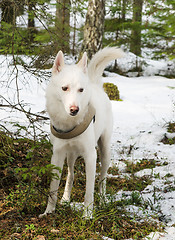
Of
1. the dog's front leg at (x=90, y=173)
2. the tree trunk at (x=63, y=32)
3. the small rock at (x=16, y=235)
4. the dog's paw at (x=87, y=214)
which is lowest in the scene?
the small rock at (x=16, y=235)

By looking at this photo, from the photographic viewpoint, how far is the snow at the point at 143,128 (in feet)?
11.4

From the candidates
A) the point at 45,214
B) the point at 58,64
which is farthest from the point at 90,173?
the point at 58,64

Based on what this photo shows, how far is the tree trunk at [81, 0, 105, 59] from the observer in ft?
24.9

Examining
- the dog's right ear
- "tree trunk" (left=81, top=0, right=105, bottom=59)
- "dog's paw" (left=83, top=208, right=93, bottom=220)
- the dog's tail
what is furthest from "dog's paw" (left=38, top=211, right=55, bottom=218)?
"tree trunk" (left=81, top=0, right=105, bottom=59)

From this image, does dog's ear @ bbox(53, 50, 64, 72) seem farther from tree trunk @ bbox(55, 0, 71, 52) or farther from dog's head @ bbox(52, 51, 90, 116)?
tree trunk @ bbox(55, 0, 71, 52)

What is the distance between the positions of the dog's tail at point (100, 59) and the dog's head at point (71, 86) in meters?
0.71

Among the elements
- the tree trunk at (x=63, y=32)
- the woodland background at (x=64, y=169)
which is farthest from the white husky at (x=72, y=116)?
the tree trunk at (x=63, y=32)

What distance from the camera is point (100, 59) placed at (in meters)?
3.70

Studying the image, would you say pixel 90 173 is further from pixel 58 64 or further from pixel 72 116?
pixel 58 64

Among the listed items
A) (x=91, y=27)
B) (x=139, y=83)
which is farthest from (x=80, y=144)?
(x=139, y=83)

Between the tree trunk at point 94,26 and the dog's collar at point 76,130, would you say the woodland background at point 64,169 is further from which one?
the dog's collar at point 76,130

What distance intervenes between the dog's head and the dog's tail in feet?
2.34

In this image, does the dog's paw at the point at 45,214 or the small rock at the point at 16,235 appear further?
the dog's paw at the point at 45,214

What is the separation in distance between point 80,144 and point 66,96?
613 mm
